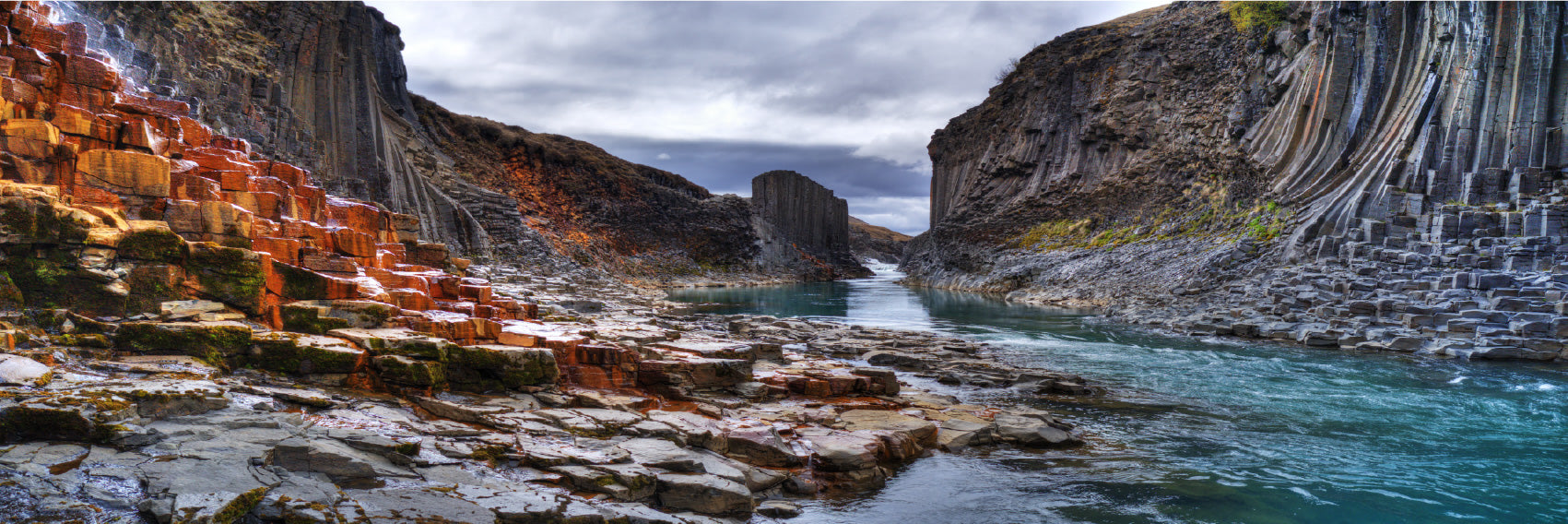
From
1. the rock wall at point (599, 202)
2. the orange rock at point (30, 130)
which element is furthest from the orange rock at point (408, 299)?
the rock wall at point (599, 202)

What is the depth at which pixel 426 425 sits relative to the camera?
862 cm

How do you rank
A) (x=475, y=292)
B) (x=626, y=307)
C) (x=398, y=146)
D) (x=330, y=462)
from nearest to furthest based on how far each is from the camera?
(x=330, y=462) → (x=475, y=292) → (x=626, y=307) → (x=398, y=146)

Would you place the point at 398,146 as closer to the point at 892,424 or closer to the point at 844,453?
the point at 892,424

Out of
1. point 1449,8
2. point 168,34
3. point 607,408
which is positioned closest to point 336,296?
point 607,408

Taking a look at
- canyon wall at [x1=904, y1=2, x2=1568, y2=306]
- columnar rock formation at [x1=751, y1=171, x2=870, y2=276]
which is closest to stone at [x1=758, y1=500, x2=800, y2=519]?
canyon wall at [x1=904, y1=2, x2=1568, y2=306]

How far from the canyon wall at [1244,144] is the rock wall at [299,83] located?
41172 mm

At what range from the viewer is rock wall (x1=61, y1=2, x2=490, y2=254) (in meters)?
31.9

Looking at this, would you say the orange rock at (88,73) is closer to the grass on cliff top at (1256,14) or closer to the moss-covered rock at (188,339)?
the moss-covered rock at (188,339)

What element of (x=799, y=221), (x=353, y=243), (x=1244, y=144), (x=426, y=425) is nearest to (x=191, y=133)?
→ (x=353, y=243)

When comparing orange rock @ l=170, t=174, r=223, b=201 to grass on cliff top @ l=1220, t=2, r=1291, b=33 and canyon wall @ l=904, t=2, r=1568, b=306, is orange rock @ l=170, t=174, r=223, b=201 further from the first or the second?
grass on cliff top @ l=1220, t=2, r=1291, b=33

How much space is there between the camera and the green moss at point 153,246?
10156mm

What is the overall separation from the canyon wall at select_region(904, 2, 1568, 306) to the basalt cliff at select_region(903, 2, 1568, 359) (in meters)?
0.10

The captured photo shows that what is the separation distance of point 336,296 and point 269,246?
1.70m

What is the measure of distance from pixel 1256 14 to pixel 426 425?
2170 inches
